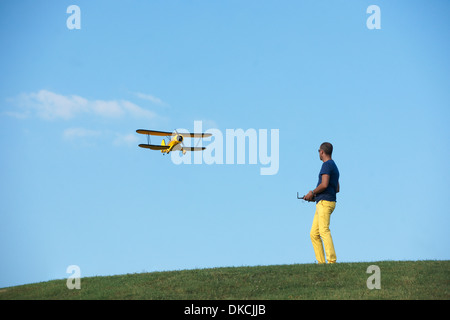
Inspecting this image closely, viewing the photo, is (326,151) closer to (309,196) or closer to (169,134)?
(309,196)

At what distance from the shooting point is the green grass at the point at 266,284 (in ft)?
40.4

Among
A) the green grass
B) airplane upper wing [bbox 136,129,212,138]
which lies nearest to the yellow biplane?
airplane upper wing [bbox 136,129,212,138]

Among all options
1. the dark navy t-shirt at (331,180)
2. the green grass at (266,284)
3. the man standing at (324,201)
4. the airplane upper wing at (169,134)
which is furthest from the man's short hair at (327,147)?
the airplane upper wing at (169,134)

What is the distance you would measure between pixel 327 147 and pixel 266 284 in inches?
172

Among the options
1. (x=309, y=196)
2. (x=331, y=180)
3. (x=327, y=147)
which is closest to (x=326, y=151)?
(x=327, y=147)

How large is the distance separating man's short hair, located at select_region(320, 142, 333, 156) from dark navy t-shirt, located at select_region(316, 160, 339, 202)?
288mm

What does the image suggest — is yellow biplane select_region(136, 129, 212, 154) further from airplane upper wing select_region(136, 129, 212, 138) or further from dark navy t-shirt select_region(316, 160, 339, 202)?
dark navy t-shirt select_region(316, 160, 339, 202)

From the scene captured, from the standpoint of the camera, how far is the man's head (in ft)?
48.9

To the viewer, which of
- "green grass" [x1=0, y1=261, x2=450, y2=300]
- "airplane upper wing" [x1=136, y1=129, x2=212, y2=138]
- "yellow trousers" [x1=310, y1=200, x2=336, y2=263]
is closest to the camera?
"green grass" [x1=0, y1=261, x2=450, y2=300]

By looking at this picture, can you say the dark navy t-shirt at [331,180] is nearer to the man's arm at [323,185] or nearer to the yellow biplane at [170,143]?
the man's arm at [323,185]

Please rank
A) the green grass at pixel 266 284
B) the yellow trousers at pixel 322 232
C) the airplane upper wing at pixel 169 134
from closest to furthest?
1. the green grass at pixel 266 284
2. the yellow trousers at pixel 322 232
3. the airplane upper wing at pixel 169 134

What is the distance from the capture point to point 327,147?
14906 millimetres
